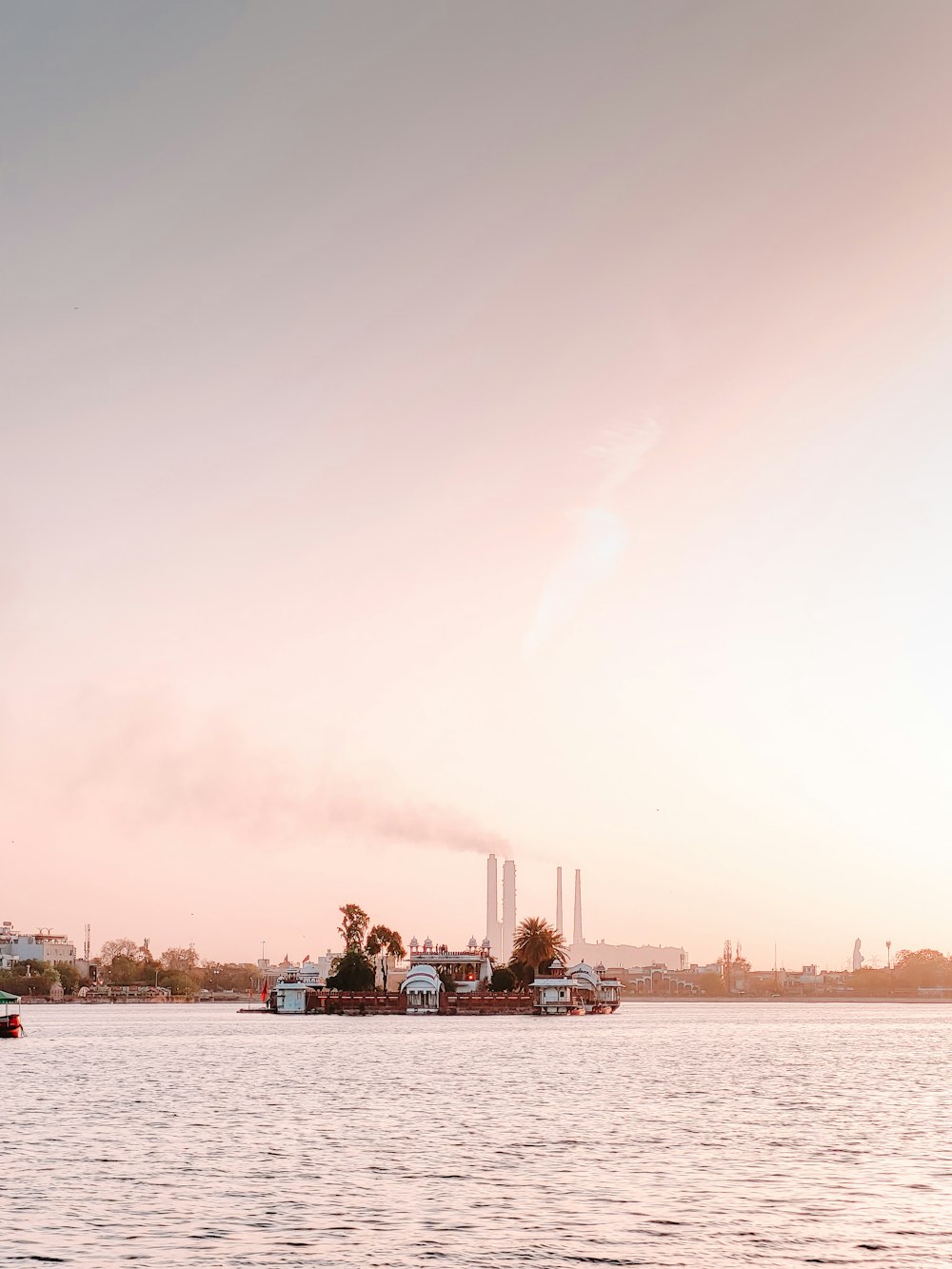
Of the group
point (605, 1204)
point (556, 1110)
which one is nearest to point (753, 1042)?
point (556, 1110)

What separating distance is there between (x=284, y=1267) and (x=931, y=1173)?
894 inches

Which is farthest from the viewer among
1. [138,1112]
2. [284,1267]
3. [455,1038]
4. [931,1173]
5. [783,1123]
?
[455,1038]

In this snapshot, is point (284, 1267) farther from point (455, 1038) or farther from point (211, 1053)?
point (455, 1038)

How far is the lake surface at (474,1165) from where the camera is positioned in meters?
34.1

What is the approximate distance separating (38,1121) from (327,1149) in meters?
16.8

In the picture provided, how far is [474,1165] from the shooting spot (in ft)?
153

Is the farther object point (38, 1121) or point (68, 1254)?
point (38, 1121)

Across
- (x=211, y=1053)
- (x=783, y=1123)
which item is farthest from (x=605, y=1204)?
(x=211, y=1053)

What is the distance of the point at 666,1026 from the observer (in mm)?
198750

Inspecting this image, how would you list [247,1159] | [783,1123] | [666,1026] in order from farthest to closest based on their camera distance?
[666,1026]
[783,1123]
[247,1159]

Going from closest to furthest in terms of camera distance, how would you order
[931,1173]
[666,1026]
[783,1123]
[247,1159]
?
[931,1173], [247,1159], [783,1123], [666,1026]

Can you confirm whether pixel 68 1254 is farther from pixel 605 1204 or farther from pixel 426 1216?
pixel 605 1204

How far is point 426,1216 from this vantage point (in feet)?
123

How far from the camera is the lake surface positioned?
112 ft
